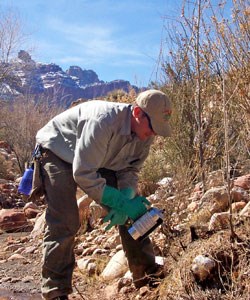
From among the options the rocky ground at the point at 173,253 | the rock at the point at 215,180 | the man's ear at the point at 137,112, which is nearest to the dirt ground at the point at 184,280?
the rocky ground at the point at 173,253

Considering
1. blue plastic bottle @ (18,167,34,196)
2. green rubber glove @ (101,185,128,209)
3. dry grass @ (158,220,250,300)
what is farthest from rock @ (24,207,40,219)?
green rubber glove @ (101,185,128,209)

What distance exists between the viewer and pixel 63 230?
11.4ft

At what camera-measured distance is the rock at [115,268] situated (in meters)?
4.21

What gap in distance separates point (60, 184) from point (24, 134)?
1250cm

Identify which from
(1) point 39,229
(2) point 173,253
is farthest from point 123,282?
(1) point 39,229

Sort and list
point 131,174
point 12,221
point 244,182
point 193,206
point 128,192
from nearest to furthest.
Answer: point 128,192 < point 131,174 < point 193,206 < point 244,182 < point 12,221

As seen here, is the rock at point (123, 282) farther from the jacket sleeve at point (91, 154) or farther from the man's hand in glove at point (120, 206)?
the jacket sleeve at point (91, 154)

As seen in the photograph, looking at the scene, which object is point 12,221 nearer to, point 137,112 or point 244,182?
point 244,182

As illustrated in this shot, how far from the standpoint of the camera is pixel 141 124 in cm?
332

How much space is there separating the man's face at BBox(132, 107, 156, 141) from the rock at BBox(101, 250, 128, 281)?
1327 mm

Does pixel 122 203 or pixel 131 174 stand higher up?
pixel 131 174

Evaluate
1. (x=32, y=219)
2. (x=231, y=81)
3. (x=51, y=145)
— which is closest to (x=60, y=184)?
(x=51, y=145)

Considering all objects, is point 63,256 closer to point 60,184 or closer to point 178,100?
point 60,184

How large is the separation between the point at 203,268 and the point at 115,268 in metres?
1.18
